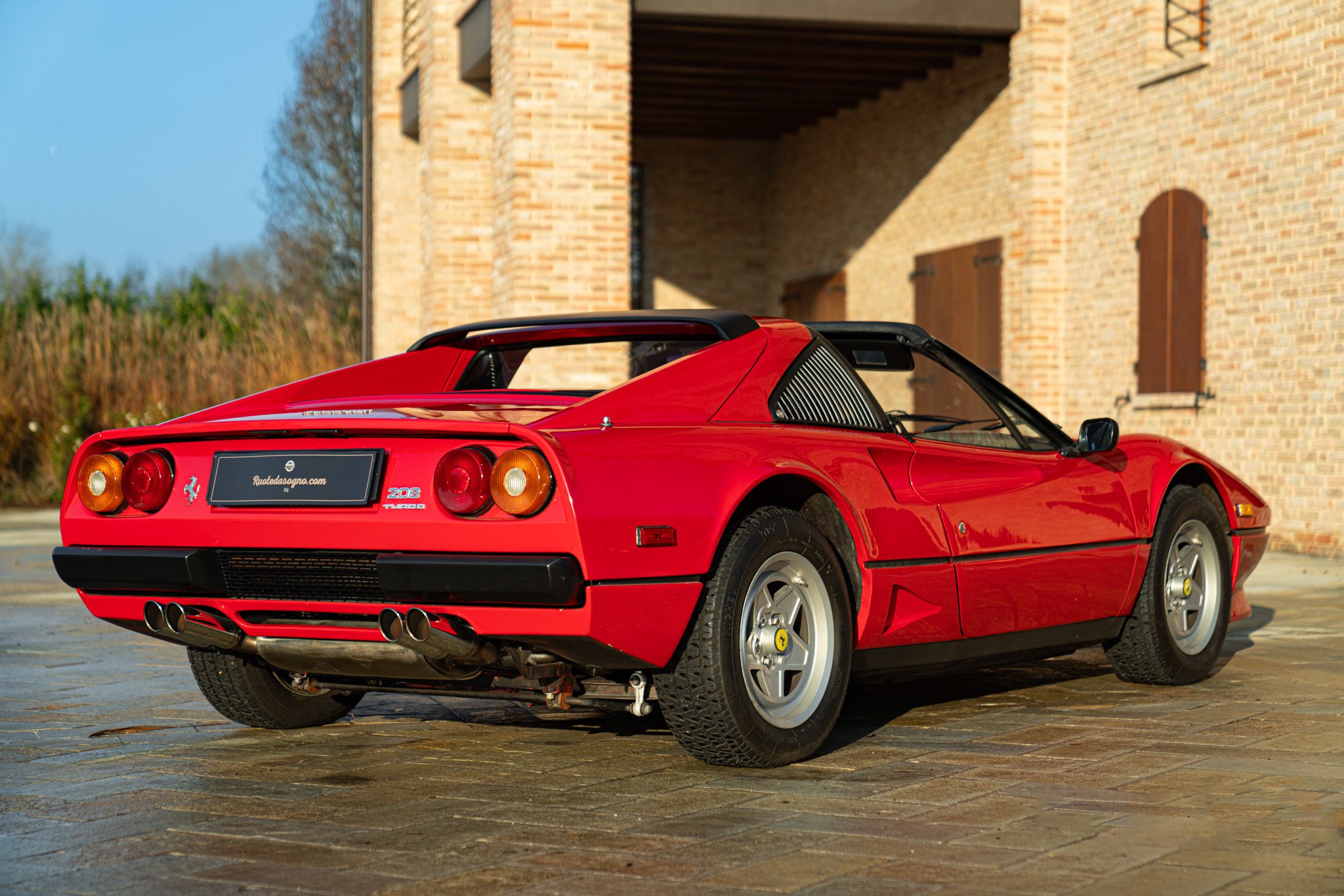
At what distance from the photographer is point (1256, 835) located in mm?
3695

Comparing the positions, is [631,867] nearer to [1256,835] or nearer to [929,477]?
[1256,835]

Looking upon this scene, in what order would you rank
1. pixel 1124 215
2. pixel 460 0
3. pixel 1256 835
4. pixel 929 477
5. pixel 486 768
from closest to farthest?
pixel 1256 835 → pixel 486 768 → pixel 929 477 → pixel 1124 215 → pixel 460 0

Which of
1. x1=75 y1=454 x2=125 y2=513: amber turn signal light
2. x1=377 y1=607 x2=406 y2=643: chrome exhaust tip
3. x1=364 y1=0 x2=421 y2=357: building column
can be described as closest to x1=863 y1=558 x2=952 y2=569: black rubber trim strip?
x1=377 y1=607 x2=406 y2=643: chrome exhaust tip

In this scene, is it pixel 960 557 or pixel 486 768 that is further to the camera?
pixel 960 557

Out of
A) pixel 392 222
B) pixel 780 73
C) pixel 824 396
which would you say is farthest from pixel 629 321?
pixel 392 222

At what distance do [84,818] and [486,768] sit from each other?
109 centimetres

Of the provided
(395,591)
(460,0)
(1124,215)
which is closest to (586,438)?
(395,591)

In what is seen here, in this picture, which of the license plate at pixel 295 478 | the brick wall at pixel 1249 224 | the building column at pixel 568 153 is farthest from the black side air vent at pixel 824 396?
the building column at pixel 568 153

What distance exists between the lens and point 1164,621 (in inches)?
234

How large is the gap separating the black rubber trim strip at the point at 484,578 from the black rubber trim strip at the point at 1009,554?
118 centimetres

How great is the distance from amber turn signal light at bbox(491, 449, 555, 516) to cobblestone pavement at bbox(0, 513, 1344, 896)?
0.75m

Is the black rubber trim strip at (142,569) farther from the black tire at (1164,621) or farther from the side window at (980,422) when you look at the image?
the black tire at (1164,621)

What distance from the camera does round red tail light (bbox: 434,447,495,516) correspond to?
3.96 m

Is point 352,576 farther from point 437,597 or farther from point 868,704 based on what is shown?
point 868,704
